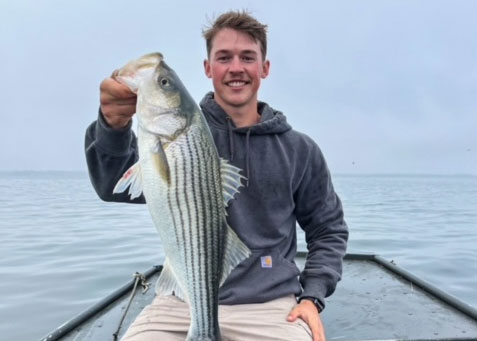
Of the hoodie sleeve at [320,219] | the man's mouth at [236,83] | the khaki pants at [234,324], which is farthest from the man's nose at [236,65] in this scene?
the khaki pants at [234,324]

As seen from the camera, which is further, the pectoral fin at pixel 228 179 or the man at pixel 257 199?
the man at pixel 257 199

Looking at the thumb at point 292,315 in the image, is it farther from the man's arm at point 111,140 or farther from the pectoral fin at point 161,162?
the pectoral fin at point 161,162

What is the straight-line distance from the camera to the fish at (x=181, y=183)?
2.49 meters

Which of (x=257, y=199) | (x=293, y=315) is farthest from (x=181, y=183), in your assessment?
(x=293, y=315)

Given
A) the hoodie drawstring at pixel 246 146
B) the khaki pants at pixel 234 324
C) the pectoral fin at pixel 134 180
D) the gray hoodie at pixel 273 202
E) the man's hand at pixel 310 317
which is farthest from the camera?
the hoodie drawstring at pixel 246 146

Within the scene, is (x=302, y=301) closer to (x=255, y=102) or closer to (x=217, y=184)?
(x=217, y=184)

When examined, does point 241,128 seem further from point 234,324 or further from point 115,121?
point 234,324

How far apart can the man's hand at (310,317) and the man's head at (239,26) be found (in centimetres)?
221

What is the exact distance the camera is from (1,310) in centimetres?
724

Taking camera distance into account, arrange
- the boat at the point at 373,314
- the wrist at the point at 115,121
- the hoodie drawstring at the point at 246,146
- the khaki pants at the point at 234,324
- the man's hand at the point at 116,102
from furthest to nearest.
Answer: the boat at the point at 373,314 → the hoodie drawstring at the point at 246,146 → the khaki pants at the point at 234,324 → the wrist at the point at 115,121 → the man's hand at the point at 116,102

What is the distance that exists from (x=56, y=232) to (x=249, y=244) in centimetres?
1257

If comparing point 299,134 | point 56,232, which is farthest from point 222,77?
point 56,232

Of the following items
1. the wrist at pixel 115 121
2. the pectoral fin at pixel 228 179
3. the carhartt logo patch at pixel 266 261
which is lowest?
the carhartt logo patch at pixel 266 261

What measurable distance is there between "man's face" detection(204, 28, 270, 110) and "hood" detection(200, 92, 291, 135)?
4.4 inches
